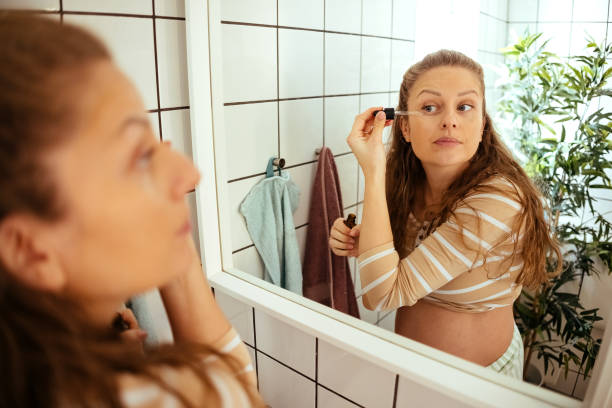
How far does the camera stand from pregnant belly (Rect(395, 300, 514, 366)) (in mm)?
781

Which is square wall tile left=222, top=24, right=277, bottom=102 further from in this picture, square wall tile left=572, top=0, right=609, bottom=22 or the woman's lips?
A: square wall tile left=572, top=0, right=609, bottom=22

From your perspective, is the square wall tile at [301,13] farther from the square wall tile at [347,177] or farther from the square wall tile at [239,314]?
the square wall tile at [239,314]

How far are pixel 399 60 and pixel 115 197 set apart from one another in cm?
78

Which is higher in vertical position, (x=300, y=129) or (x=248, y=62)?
(x=248, y=62)

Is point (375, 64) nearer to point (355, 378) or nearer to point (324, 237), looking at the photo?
point (324, 237)

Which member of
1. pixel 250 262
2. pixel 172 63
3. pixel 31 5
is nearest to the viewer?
pixel 31 5

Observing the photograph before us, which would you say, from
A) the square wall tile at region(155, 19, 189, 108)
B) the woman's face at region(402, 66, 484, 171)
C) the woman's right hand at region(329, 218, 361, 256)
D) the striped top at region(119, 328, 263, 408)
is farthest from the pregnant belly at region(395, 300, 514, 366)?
the square wall tile at region(155, 19, 189, 108)

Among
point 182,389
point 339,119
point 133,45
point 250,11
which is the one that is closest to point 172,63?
point 133,45

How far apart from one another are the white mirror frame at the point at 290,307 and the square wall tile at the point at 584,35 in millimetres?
448

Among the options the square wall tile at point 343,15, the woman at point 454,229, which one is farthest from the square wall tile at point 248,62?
the woman at point 454,229

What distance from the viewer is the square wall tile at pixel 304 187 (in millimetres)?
1120

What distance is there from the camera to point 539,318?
845mm

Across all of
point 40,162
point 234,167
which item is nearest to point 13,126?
point 40,162

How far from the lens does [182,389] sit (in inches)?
16.8
